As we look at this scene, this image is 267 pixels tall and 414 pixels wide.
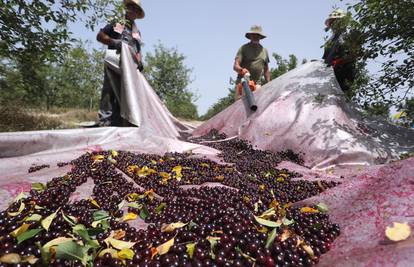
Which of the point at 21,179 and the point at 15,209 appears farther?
the point at 21,179

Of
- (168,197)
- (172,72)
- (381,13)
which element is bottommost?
(168,197)

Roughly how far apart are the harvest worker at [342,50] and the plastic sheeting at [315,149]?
0.32 meters

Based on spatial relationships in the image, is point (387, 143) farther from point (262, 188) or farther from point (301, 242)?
point (301, 242)

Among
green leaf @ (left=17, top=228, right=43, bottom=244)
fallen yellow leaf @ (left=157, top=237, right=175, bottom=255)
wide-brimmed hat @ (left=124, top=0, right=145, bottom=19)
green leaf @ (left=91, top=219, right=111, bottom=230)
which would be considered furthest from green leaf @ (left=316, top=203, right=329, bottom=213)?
wide-brimmed hat @ (left=124, top=0, right=145, bottom=19)

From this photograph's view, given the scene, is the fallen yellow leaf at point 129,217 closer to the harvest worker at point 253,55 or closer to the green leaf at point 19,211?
the green leaf at point 19,211

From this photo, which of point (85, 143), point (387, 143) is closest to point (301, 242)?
point (85, 143)

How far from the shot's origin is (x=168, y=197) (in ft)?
6.86

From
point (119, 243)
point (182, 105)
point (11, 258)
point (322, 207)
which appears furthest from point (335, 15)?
point (182, 105)

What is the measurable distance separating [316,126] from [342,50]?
66.6 inches

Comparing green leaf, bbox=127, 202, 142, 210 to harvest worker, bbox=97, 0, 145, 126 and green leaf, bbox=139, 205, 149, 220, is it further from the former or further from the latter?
harvest worker, bbox=97, 0, 145, 126

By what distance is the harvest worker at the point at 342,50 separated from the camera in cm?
403

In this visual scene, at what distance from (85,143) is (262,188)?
7.71ft

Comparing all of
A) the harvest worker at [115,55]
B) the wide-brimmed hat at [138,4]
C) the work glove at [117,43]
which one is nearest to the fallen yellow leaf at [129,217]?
the harvest worker at [115,55]

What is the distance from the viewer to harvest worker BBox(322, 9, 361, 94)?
4.03 metres
